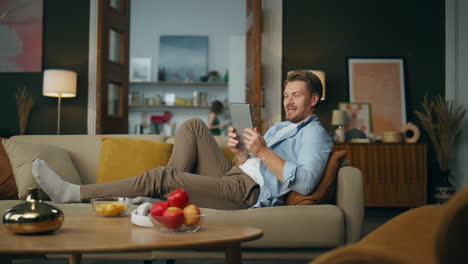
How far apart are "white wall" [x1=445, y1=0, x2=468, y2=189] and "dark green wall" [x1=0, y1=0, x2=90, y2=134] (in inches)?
167

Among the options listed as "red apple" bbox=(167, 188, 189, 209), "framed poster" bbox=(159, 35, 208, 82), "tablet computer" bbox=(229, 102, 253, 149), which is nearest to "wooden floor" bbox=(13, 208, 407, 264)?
"tablet computer" bbox=(229, 102, 253, 149)

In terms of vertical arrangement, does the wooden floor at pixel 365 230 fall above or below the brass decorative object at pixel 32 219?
below

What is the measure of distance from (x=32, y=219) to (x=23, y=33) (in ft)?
15.0

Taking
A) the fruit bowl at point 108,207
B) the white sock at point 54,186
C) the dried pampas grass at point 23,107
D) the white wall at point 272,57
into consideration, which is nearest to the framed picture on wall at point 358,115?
the white wall at point 272,57

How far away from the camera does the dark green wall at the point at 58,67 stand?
540cm

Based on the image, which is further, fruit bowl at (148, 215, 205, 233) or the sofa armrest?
the sofa armrest

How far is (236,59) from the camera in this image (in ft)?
25.4

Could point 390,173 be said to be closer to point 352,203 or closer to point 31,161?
point 352,203

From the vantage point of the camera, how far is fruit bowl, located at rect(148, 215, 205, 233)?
1.53m

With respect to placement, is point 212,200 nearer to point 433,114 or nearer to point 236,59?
point 433,114

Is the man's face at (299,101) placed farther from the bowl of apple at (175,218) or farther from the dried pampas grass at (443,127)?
the dried pampas grass at (443,127)

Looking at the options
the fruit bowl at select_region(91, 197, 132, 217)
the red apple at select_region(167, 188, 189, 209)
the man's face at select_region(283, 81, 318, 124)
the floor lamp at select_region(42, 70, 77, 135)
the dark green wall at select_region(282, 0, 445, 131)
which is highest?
the dark green wall at select_region(282, 0, 445, 131)

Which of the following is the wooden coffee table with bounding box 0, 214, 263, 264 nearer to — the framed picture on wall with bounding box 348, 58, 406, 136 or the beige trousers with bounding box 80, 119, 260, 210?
the beige trousers with bounding box 80, 119, 260, 210

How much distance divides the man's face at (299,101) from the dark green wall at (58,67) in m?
3.48
